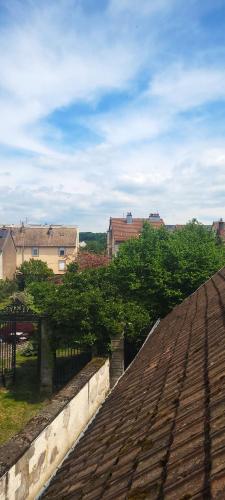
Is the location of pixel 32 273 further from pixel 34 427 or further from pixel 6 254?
pixel 34 427

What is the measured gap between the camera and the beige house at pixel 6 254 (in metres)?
47.7

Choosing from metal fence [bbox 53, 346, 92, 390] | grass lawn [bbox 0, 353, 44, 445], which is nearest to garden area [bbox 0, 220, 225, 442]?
grass lawn [bbox 0, 353, 44, 445]

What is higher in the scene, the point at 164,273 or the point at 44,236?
the point at 44,236

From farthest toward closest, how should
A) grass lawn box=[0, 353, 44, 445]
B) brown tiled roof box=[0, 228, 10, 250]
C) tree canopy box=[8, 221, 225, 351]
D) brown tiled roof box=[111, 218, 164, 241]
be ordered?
1. brown tiled roof box=[111, 218, 164, 241]
2. brown tiled roof box=[0, 228, 10, 250]
3. tree canopy box=[8, 221, 225, 351]
4. grass lawn box=[0, 353, 44, 445]

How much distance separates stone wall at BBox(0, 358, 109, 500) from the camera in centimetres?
497

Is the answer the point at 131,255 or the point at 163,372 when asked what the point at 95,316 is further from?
the point at 163,372

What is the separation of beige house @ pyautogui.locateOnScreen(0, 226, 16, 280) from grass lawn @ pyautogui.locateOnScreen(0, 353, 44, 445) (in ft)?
103

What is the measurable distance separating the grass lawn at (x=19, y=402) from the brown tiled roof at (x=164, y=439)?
8.81m

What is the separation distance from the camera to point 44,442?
19.4 ft

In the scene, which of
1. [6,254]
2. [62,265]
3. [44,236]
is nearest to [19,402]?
[6,254]

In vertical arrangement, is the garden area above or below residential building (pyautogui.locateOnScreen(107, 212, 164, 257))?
below

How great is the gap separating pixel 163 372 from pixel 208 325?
113 cm

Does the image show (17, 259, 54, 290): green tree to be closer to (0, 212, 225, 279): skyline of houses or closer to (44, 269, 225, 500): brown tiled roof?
(0, 212, 225, 279): skyline of houses

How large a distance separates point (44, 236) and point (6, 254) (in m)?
9.10
